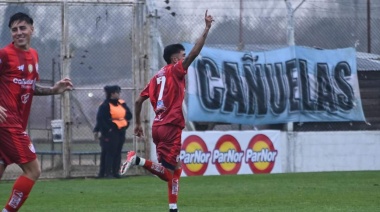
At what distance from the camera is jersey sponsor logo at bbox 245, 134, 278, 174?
21.1 m

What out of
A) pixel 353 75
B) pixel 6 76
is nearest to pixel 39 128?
pixel 353 75

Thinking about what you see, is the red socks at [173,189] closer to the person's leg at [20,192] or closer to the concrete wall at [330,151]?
the person's leg at [20,192]

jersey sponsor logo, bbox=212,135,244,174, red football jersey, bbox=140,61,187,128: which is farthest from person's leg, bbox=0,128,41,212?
jersey sponsor logo, bbox=212,135,244,174

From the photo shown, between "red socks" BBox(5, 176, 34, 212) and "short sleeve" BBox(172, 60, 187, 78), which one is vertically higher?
"short sleeve" BBox(172, 60, 187, 78)

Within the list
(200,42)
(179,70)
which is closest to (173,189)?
(179,70)

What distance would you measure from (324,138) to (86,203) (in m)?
9.56

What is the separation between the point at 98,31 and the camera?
21328 millimetres

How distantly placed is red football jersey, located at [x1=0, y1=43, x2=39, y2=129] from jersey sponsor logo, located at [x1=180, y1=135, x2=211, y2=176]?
10.8m

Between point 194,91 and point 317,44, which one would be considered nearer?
point 194,91

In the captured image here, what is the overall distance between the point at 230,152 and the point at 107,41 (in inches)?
143

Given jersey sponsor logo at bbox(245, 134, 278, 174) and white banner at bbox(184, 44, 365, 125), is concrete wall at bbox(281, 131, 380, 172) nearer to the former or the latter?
jersey sponsor logo at bbox(245, 134, 278, 174)

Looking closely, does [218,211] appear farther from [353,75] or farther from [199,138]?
[353,75]

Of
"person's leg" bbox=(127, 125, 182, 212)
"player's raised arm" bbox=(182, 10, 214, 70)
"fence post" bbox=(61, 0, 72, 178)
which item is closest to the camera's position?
"player's raised arm" bbox=(182, 10, 214, 70)

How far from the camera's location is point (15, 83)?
9.74 meters
